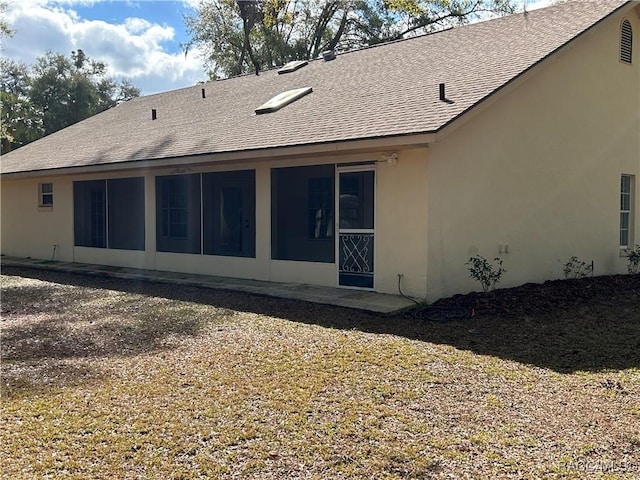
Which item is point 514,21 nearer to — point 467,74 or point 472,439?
point 467,74

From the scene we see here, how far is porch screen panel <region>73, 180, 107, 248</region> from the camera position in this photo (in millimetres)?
13820

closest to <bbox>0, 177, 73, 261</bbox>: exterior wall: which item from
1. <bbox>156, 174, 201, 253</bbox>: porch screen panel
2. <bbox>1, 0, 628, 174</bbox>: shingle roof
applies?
<bbox>1, 0, 628, 174</bbox>: shingle roof

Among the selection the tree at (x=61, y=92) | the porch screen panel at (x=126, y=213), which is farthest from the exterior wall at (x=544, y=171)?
the tree at (x=61, y=92)

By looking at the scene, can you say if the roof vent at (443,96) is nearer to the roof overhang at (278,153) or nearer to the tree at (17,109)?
the roof overhang at (278,153)

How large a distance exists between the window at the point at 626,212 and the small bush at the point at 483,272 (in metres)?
4.98

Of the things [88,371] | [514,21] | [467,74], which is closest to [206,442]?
[88,371]

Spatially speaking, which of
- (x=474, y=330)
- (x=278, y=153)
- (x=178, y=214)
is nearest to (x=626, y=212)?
(x=474, y=330)

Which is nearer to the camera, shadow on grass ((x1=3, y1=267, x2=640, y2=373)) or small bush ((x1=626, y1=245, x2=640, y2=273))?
shadow on grass ((x1=3, y1=267, x2=640, y2=373))

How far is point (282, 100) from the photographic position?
1229cm

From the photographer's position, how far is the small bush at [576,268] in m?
10.7

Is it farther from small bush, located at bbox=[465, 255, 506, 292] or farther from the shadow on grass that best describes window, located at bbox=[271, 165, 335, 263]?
small bush, located at bbox=[465, 255, 506, 292]

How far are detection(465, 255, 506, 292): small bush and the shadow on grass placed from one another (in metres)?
1.22

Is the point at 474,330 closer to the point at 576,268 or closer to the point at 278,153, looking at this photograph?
the point at 278,153

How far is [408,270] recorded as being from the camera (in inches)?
329
